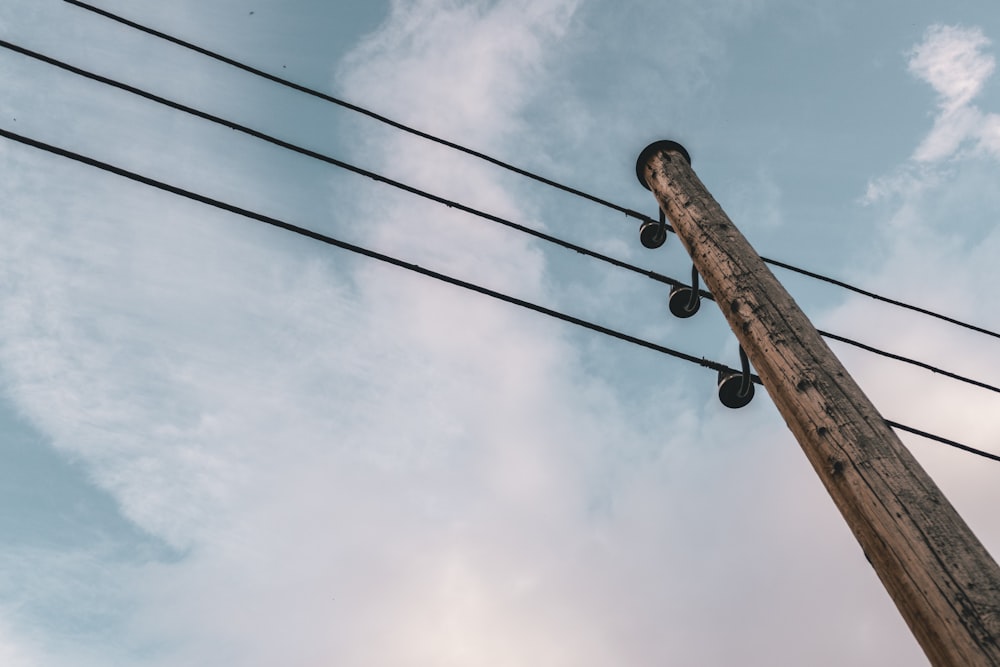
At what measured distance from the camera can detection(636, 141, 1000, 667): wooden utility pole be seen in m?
1.91

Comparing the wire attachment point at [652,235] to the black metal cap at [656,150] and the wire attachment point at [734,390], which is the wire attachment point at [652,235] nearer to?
the black metal cap at [656,150]

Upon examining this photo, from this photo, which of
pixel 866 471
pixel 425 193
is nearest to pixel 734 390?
pixel 866 471

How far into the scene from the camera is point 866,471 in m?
2.26

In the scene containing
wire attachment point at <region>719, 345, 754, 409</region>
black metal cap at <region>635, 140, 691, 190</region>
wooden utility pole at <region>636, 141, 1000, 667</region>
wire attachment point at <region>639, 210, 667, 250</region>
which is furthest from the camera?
wire attachment point at <region>639, 210, 667, 250</region>

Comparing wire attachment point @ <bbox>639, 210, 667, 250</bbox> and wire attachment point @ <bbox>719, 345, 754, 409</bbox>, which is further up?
wire attachment point @ <bbox>639, 210, 667, 250</bbox>

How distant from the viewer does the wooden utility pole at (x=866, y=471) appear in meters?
1.91

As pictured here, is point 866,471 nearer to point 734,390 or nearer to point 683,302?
point 734,390

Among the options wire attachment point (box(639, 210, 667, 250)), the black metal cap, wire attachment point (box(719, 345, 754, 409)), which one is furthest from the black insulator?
wire attachment point (box(719, 345, 754, 409))

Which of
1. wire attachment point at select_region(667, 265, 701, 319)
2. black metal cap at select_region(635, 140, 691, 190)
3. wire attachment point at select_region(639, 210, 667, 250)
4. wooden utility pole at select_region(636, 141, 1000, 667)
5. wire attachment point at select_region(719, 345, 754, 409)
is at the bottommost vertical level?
wooden utility pole at select_region(636, 141, 1000, 667)

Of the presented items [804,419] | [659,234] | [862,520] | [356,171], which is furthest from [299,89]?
[862,520]

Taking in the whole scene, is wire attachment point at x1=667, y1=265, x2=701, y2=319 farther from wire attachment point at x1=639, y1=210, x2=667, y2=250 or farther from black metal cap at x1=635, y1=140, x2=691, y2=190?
black metal cap at x1=635, y1=140, x2=691, y2=190

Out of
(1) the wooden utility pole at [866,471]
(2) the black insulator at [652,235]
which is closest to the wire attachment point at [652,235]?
(2) the black insulator at [652,235]

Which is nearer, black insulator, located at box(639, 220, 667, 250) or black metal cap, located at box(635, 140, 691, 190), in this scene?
black metal cap, located at box(635, 140, 691, 190)

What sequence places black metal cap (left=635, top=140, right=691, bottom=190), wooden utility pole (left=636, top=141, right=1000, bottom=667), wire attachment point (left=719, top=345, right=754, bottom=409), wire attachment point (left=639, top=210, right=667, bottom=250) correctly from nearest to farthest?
wooden utility pole (left=636, top=141, right=1000, bottom=667) → wire attachment point (left=719, top=345, right=754, bottom=409) → black metal cap (left=635, top=140, right=691, bottom=190) → wire attachment point (left=639, top=210, right=667, bottom=250)
